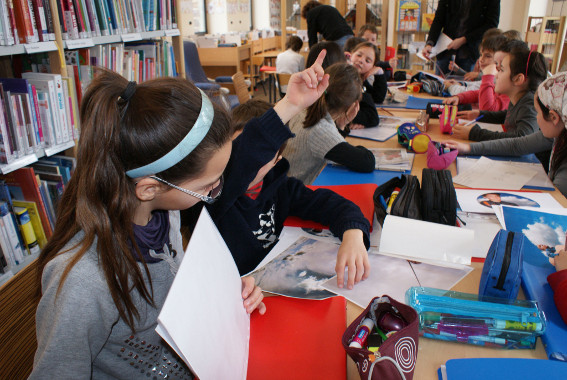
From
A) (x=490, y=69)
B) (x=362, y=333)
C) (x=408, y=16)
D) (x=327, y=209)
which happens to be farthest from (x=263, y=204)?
(x=408, y=16)

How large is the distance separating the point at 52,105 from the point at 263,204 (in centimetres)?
115

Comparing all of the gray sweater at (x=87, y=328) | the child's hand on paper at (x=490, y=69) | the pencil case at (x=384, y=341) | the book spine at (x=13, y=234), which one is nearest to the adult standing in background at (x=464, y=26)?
the child's hand on paper at (x=490, y=69)

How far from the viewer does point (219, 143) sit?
31.8 inches

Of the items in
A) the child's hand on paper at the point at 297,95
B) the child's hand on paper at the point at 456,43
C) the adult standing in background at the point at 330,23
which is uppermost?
the adult standing in background at the point at 330,23

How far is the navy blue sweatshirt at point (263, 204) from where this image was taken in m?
1.08

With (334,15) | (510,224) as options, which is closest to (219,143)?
(510,224)

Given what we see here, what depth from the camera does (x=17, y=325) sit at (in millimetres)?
1137

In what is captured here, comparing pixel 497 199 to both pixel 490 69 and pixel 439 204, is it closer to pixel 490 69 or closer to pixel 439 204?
pixel 439 204

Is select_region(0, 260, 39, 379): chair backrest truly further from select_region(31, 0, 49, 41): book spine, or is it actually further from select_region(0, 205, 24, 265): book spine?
select_region(31, 0, 49, 41): book spine

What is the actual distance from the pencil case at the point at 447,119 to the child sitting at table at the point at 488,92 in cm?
53

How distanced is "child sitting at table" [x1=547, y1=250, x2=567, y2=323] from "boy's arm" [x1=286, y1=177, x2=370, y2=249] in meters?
0.40

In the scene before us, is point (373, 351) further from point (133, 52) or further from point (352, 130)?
point (133, 52)

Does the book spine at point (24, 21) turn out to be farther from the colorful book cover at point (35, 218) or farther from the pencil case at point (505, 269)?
the pencil case at point (505, 269)

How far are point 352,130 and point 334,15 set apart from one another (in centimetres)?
275
